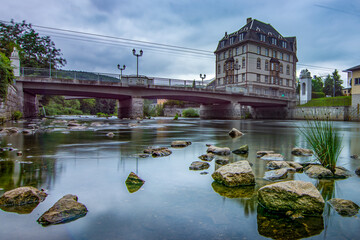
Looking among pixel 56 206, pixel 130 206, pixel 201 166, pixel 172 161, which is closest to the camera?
→ pixel 56 206

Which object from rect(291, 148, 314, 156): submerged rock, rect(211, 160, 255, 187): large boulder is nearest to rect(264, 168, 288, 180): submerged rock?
rect(211, 160, 255, 187): large boulder

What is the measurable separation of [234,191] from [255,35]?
6663 centimetres

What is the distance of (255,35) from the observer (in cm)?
6256

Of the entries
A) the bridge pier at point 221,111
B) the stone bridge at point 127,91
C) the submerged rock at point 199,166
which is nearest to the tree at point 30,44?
the stone bridge at point 127,91

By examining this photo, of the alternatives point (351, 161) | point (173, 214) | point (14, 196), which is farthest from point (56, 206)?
point (351, 161)

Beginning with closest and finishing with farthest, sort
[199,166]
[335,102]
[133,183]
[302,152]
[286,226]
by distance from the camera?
[286,226]
[133,183]
[199,166]
[302,152]
[335,102]

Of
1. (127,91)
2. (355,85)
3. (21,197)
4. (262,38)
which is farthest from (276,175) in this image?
(262,38)

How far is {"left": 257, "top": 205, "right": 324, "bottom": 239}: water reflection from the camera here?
196 centimetres

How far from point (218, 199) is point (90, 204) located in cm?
139

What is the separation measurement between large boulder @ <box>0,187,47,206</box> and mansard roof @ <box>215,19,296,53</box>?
6345cm

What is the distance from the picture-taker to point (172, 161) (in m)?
4.81

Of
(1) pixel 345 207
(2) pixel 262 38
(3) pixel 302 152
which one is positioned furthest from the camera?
(2) pixel 262 38

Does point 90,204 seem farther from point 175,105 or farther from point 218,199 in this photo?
point 175,105

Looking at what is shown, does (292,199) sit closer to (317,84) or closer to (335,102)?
(335,102)
